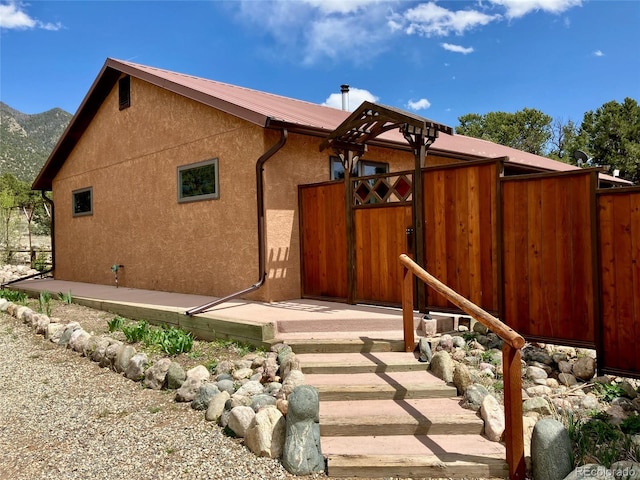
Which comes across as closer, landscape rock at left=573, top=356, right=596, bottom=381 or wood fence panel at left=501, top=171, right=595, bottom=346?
landscape rock at left=573, top=356, right=596, bottom=381

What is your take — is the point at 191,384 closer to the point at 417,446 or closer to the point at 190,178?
the point at 417,446

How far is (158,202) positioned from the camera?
408 inches

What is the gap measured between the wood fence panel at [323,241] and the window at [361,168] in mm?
1101

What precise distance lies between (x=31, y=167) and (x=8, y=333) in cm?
5802

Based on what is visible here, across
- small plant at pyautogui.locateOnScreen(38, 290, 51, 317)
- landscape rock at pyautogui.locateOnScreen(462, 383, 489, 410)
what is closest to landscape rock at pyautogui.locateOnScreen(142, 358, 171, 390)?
landscape rock at pyautogui.locateOnScreen(462, 383, 489, 410)

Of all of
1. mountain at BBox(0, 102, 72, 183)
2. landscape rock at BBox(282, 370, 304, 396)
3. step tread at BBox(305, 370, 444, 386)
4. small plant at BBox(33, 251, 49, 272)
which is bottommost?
step tread at BBox(305, 370, 444, 386)

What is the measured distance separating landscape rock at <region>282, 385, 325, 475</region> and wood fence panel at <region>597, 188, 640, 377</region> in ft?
10.7

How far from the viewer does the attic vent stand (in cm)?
1138

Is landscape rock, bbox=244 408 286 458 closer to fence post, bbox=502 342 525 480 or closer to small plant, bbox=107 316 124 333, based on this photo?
fence post, bbox=502 342 525 480

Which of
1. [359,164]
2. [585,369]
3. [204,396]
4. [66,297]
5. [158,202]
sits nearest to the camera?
[204,396]

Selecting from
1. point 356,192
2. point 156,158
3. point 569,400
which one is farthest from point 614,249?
point 156,158

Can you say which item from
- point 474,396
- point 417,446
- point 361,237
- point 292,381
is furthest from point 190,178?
point 417,446

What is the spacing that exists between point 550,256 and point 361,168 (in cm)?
487

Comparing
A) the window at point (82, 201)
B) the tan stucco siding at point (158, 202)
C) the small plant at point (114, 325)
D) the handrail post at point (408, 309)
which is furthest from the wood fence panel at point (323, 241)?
the window at point (82, 201)
